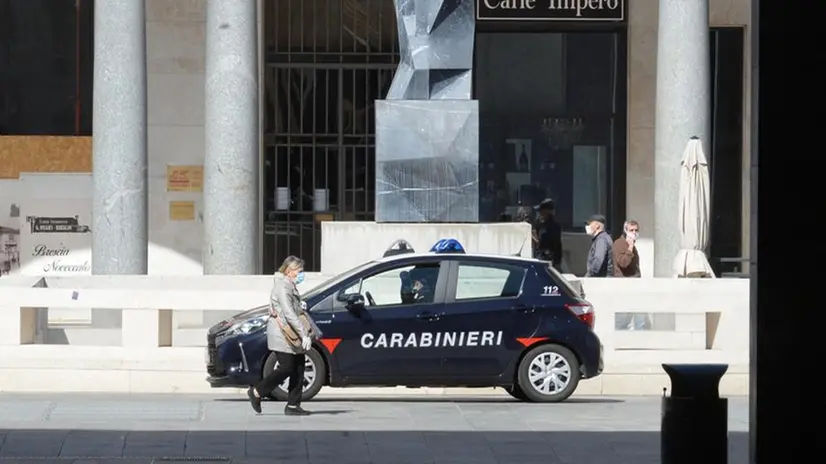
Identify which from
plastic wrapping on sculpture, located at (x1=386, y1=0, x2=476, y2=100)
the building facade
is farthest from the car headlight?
the building facade

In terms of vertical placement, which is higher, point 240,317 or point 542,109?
point 542,109

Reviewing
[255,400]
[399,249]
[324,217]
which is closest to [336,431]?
[255,400]

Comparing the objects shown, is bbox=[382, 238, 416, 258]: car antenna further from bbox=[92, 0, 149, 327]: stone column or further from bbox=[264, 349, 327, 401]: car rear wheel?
bbox=[92, 0, 149, 327]: stone column

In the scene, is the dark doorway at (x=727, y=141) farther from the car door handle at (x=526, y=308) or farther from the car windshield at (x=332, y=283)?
the car windshield at (x=332, y=283)

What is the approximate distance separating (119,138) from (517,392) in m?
7.75

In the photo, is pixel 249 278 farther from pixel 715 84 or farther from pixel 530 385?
pixel 715 84

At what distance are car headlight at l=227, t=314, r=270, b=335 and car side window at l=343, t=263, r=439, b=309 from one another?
89 centimetres

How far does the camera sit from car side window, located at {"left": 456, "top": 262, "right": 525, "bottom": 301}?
1720 cm

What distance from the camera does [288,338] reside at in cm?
1568

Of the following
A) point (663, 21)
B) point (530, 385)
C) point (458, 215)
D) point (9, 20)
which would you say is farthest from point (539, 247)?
point (9, 20)

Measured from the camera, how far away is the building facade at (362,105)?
1143 inches

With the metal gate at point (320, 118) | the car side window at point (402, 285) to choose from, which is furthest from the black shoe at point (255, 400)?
the metal gate at point (320, 118)

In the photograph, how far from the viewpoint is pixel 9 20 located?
95.3 ft

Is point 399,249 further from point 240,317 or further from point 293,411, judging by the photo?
point 293,411
